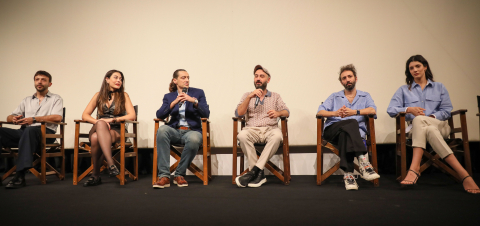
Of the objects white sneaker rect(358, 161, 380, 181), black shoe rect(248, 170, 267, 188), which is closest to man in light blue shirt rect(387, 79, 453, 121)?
white sneaker rect(358, 161, 380, 181)

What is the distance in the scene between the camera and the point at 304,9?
3.67 meters

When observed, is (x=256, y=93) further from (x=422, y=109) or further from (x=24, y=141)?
(x=24, y=141)

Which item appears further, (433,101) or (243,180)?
(433,101)

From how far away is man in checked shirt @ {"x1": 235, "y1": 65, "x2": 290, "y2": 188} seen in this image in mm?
2715

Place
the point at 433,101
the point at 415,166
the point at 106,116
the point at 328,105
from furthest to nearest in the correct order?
the point at 106,116 → the point at 328,105 → the point at 433,101 → the point at 415,166

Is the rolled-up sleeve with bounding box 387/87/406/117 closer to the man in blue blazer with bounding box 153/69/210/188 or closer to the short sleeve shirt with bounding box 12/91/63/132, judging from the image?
the man in blue blazer with bounding box 153/69/210/188

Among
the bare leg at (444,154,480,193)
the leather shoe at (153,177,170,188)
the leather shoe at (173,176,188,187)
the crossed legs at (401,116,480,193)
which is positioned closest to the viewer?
the bare leg at (444,154,480,193)

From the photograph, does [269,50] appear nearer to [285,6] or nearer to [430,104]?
[285,6]

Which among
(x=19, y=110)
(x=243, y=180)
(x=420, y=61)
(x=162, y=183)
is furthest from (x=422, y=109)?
(x=19, y=110)

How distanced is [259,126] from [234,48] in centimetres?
122

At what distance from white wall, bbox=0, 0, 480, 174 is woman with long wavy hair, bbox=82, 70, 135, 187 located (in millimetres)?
726

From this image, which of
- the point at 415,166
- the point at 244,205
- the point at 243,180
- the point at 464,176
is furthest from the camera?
the point at 243,180

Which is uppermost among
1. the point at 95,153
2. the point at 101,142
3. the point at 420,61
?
the point at 420,61

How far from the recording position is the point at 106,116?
3086 millimetres
